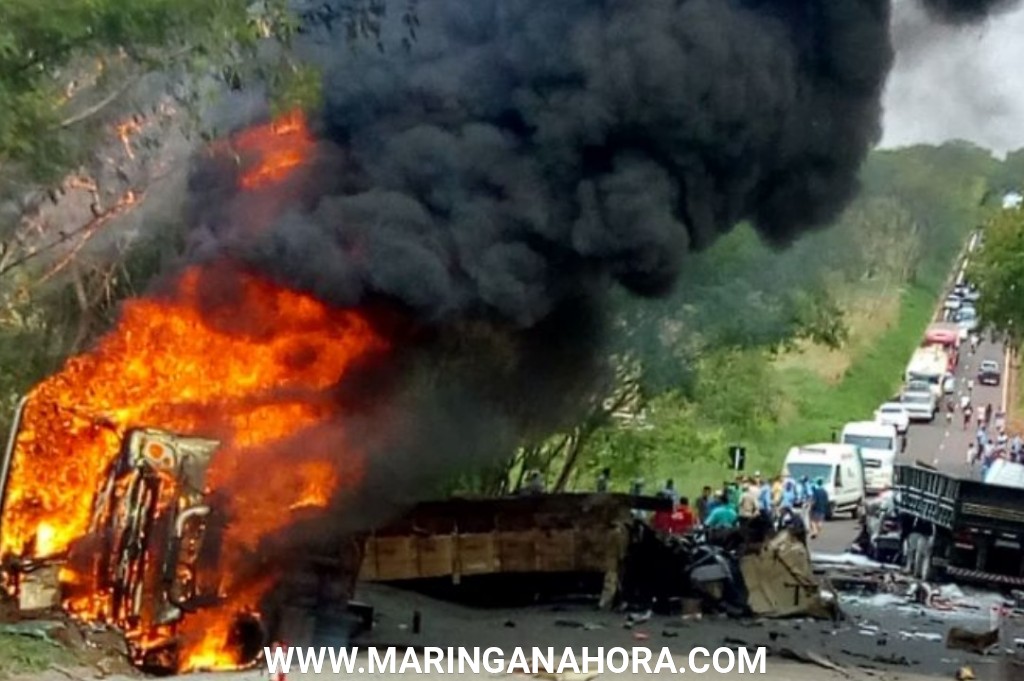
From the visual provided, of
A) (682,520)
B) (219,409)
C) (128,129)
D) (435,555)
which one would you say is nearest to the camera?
(219,409)

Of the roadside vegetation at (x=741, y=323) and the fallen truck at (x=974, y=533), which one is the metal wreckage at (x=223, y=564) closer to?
the roadside vegetation at (x=741, y=323)

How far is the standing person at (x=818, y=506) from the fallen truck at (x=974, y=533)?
28.5 ft

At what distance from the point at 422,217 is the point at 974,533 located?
9936mm

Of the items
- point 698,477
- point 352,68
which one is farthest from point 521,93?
point 698,477

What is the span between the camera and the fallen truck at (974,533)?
2166cm

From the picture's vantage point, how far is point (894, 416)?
52781mm

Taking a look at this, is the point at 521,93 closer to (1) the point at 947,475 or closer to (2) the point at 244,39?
(2) the point at 244,39

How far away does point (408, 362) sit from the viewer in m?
16.1

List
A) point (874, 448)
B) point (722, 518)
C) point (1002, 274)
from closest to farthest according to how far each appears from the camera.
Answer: point (722, 518)
point (1002, 274)
point (874, 448)

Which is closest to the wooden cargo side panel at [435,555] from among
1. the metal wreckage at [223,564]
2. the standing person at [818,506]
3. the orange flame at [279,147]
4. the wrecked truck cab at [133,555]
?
the metal wreckage at [223,564]

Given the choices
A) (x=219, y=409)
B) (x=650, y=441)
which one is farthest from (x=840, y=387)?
(x=219, y=409)

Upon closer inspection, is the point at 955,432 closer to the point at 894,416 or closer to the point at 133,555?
the point at 894,416

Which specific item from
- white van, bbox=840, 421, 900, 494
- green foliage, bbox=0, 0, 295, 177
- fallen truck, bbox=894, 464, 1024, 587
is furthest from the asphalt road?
green foliage, bbox=0, 0, 295, 177

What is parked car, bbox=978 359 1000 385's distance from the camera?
2670 inches
